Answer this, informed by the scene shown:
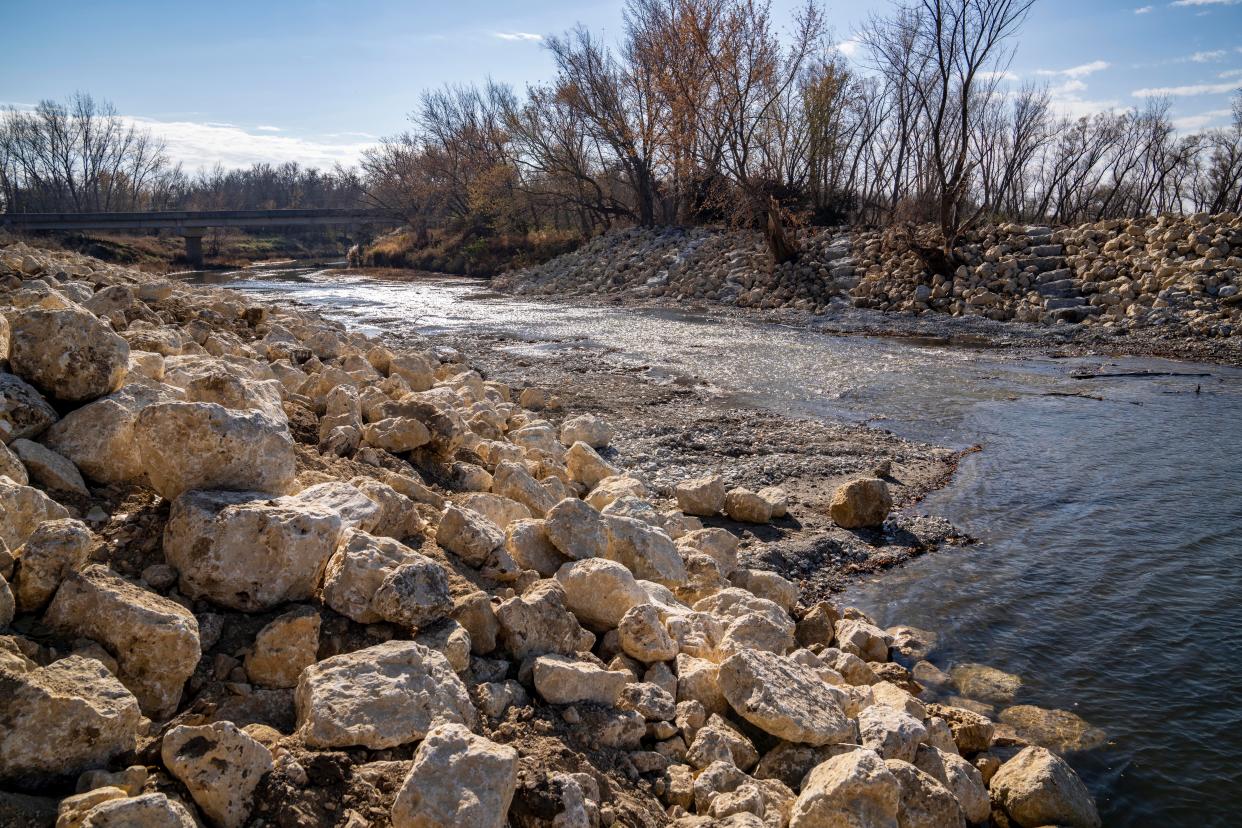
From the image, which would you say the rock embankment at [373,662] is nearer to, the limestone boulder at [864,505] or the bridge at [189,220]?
the limestone boulder at [864,505]

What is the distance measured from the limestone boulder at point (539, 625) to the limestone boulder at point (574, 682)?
13 centimetres

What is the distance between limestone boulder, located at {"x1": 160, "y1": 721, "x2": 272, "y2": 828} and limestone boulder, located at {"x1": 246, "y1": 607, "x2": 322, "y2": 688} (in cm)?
40

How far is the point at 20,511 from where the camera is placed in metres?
2.28

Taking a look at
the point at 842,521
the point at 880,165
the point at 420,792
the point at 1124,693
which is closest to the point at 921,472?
the point at 842,521

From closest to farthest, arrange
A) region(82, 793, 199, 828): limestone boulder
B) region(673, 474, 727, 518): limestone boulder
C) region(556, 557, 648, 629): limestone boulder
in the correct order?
region(82, 793, 199, 828): limestone boulder < region(556, 557, 648, 629): limestone boulder < region(673, 474, 727, 518): limestone boulder

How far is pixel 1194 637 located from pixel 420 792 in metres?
3.78

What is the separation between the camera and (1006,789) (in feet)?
8.73

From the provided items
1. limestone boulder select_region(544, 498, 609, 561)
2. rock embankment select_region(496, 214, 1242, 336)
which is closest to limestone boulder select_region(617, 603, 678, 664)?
limestone boulder select_region(544, 498, 609, 561)

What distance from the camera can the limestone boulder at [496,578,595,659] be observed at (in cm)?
262

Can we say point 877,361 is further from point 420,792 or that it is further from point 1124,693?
point 420,792

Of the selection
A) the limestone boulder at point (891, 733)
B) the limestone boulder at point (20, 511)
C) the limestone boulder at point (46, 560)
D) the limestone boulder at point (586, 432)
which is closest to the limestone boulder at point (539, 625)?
the limestone boulder at point (891, 733)

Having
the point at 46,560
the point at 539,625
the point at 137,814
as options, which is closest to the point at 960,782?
the point at 539,625

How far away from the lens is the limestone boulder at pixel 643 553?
3.64 meters

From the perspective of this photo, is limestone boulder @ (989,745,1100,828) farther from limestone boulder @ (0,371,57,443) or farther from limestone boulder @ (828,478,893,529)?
limestone boulder @ (0,371,57,443)
